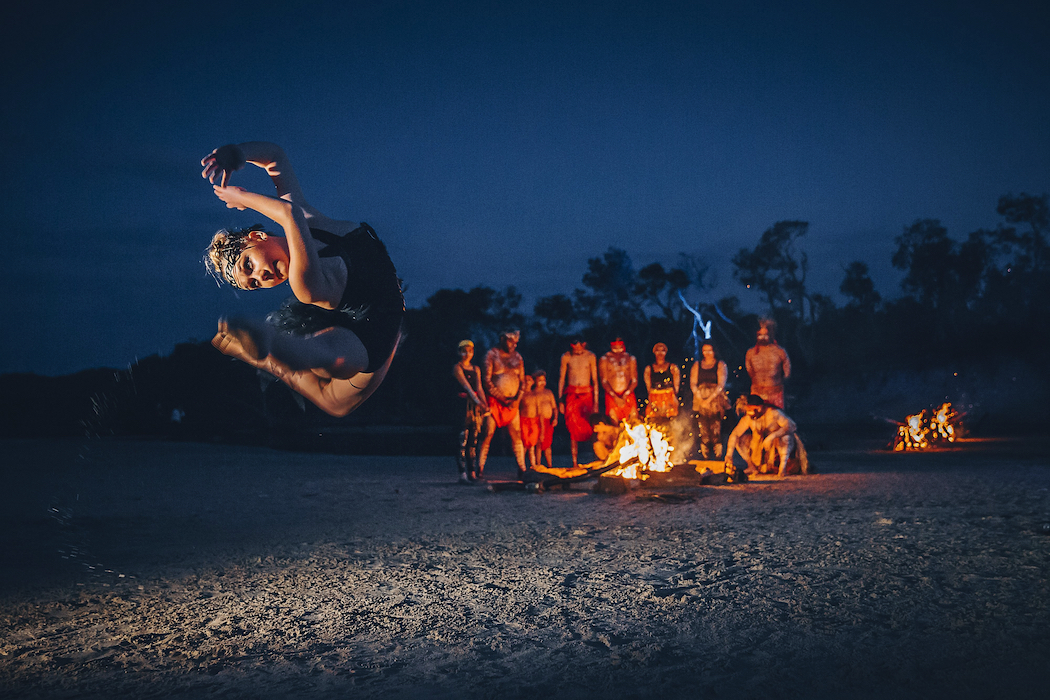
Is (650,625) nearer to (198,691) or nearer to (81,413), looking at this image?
(198,691)

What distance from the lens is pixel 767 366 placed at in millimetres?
10844

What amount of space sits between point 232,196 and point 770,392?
32.5 ft

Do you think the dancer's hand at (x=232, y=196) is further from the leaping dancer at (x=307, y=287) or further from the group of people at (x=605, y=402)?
the group of people at (x=605, y=402)

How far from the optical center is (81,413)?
2759cm

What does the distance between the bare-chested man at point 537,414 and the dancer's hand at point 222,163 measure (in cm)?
831

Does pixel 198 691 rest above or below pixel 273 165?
below

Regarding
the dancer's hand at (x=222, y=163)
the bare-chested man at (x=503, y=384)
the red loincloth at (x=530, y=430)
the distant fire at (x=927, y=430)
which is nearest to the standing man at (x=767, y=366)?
the red loincloth at (x=530, y=430)

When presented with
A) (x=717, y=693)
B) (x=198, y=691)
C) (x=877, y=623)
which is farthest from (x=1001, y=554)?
(x=198, y=691)

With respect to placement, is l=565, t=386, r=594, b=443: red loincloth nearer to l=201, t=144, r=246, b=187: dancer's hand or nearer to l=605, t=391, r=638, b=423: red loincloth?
l=605, t=391, r=638, b=423: red loincloth

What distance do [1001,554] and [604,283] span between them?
38288 mm

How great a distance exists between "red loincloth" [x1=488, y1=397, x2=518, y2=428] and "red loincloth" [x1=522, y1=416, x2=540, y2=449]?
504 mm

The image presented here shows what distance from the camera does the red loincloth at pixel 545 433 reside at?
36.1 ft

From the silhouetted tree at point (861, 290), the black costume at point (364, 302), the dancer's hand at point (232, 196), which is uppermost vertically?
the silhouetted tree at point (861, 290)

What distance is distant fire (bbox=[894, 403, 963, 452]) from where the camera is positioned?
1470 cm
